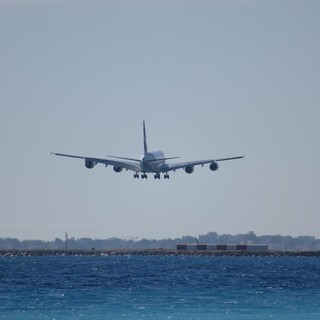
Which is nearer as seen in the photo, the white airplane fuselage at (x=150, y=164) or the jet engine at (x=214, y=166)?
the jet engine at (x=214, y=166)

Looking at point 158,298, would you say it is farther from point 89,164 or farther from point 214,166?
point 214,166

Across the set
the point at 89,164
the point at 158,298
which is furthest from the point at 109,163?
the point at 158,298

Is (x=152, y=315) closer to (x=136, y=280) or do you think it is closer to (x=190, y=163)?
(x=136, y=280)

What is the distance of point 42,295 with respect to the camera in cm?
13562

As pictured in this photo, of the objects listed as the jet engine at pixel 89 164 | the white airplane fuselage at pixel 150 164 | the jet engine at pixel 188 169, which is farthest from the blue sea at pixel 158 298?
the white airplane fuselage at pixel 150 164

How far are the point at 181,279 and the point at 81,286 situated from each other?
1139 inches

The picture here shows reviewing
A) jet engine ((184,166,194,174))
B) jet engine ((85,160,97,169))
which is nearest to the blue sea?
jet engine ((184,166,194,174))

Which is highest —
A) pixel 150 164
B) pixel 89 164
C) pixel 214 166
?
pixel 150 164

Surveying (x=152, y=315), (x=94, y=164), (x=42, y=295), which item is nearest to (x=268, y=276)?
(x=94, y=164)

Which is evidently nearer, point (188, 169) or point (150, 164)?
point (188, 169)

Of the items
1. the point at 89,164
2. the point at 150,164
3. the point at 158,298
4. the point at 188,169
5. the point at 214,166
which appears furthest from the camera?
the point at 150,164

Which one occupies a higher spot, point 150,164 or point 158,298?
point 150,164

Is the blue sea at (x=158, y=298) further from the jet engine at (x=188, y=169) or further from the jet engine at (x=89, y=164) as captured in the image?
the jet engine at (x=89, y=164)

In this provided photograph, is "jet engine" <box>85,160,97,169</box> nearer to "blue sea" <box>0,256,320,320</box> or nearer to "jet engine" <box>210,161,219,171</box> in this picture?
"blue sea" <box>0,256,320,320</box>
